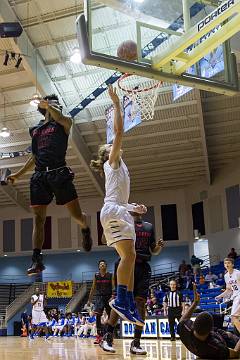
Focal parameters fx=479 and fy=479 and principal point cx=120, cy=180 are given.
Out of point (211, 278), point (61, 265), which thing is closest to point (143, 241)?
point (211, 278)

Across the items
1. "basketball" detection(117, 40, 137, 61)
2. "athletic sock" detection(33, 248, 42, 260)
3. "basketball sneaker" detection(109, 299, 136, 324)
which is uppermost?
"basketball" detection(117, 40, 137, 61)

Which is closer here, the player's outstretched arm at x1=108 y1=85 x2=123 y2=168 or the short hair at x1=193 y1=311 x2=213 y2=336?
the player's outstretched arm at x1=108 y1=85 x2=123 y2=168

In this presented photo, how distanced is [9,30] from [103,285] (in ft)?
26.9

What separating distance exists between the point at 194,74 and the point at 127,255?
3.39 metres

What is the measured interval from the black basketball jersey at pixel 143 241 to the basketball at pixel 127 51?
7.95ft

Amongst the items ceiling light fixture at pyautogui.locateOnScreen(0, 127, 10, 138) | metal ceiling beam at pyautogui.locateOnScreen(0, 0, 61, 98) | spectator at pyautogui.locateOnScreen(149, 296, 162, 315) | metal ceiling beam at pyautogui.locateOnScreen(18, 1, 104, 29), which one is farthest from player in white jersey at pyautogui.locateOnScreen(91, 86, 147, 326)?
ceiling light fixture at pyautogui.locateOnScreen(0, 127, 10, 138)

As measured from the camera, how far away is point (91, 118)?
22000 mm

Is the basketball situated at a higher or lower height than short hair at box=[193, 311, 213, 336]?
higher

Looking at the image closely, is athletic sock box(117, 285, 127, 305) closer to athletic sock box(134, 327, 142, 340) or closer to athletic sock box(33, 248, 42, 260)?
athletic sock box(33, 248, 42, 260)

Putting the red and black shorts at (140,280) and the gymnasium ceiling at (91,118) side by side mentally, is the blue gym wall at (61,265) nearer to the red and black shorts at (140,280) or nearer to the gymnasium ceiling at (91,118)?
the gymnasium ceiling at (91,118)

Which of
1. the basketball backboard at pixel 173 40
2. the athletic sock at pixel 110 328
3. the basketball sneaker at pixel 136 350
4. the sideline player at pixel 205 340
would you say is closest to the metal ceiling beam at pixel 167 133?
the basketball backboard at pixel 173 40

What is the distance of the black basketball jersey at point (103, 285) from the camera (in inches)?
400

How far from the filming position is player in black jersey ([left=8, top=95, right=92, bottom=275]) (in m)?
5.14

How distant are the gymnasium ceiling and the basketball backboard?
9.44m
